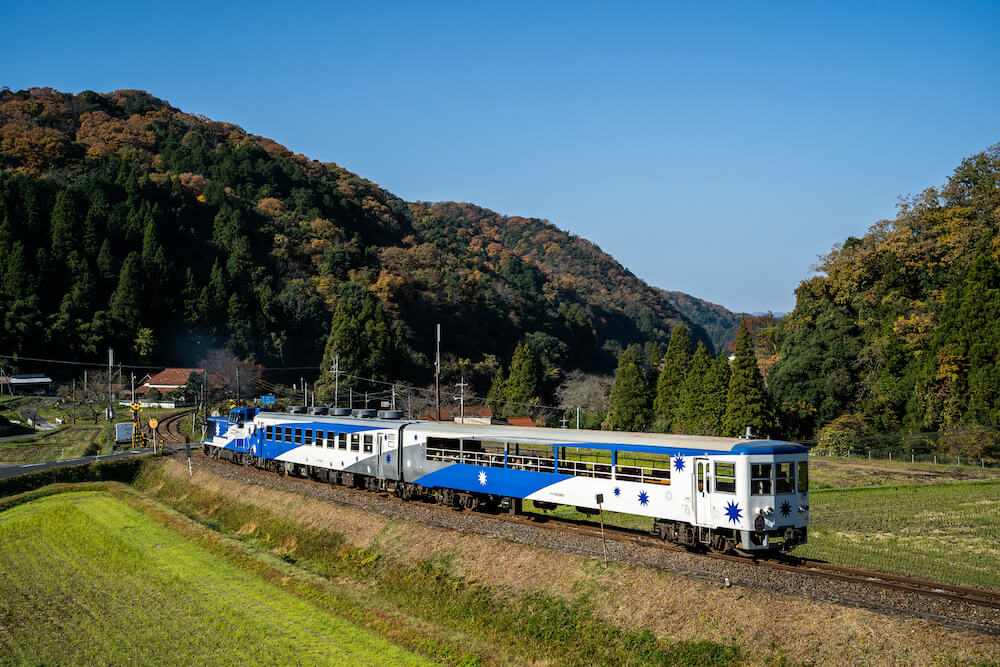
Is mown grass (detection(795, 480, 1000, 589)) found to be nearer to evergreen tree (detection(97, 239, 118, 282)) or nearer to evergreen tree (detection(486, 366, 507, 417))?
evergreen tree (detection(486, 366, 507, 417))

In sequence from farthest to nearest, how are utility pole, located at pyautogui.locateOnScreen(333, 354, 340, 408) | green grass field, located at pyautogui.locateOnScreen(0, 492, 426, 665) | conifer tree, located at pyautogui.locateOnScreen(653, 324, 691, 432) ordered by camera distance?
conifer tree, located at pyautogui.locateOnScreen(653, 324, 691, 432), utility pole, located at pyautogui.locateOnScreen(333, 354, 340, 408), green grass field, located at pyautogui.locateOnScreen(0, 492, 426, 665)

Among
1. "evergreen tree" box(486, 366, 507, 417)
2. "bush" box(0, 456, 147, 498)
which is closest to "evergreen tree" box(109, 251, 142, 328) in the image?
"evergreen tree" box(486, 366, 507, 417)

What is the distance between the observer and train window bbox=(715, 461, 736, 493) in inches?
625

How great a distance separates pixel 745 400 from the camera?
5162 centimetres

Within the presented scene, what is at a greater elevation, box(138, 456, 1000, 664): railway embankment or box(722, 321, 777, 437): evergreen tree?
box(722, 321, 777, 437): evergreen tree

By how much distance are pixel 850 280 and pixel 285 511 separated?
4990 centimetres

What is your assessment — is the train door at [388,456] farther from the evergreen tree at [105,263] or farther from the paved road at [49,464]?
the evergreen tree at [105,263]

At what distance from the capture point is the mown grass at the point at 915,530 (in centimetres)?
1880

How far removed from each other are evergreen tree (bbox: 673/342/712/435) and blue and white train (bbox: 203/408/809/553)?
31.2m

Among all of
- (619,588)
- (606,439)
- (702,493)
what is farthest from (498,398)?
(619,588)

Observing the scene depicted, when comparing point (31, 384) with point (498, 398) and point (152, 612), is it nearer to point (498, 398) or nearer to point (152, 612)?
point (498, 398)

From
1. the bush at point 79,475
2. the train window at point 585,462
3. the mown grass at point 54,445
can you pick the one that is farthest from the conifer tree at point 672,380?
the mown grass at point 54,445

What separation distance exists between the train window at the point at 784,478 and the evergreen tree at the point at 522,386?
2139 inches

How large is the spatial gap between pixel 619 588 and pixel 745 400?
129ft
